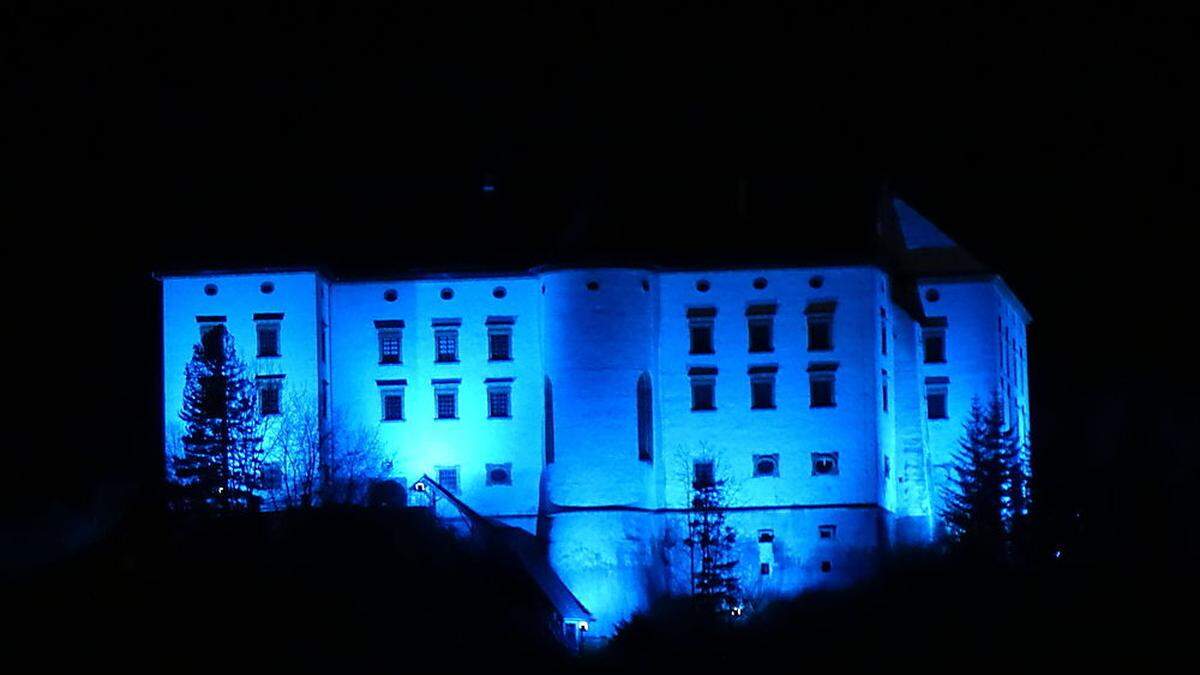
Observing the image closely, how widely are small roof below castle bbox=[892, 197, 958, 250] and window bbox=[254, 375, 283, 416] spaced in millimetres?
18792

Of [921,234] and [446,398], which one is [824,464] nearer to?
[921,234]

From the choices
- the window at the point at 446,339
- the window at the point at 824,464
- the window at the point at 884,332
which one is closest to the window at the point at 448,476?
the window at the point at 446,339

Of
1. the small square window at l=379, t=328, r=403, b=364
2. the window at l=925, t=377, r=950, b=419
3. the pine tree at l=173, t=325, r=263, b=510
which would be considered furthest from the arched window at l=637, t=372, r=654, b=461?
the pine tree at l=173, t=325, r=263, b=510

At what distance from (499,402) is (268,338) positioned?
6510 mm

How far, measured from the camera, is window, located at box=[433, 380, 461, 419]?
10738cm

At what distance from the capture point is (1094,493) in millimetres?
114062

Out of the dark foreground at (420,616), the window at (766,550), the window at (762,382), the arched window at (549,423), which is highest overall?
the window at (762,382)

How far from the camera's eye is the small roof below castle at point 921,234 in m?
113

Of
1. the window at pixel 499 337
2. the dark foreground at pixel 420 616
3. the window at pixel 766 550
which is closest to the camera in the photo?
the dark foreground at pixel 420 616

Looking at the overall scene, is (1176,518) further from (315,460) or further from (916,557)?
(315,460)

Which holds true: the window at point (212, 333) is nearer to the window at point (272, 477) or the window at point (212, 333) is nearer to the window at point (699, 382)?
the window at point (272, 477)

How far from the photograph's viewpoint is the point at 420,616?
101 metres

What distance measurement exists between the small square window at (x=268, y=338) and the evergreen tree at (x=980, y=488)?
19.3 metres

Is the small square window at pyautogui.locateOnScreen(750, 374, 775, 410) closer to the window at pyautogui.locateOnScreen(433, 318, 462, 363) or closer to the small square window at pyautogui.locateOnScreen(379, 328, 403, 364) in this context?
the window at pyautogui.locateOnScreen(433, 318, 462, 363)
